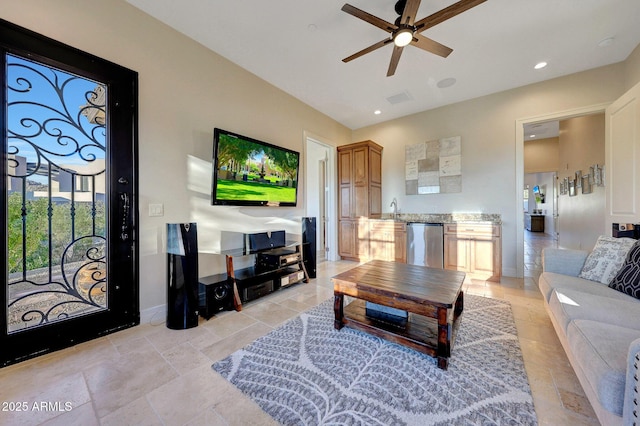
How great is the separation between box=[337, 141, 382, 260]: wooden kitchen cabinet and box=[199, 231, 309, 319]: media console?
163 cm

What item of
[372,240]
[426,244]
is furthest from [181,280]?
[426,244]

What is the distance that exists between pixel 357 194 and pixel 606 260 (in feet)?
10.8

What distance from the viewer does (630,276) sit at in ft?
5.59

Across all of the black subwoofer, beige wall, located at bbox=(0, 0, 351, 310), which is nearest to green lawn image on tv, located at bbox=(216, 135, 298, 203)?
beige wall, located at bbox=(0, 0, 351, 310)

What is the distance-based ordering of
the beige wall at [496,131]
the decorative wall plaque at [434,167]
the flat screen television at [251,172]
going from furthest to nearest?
the decorative wall plaque at [434,167]
the beige wall at [496,131]
the flat screen television at [251,172]

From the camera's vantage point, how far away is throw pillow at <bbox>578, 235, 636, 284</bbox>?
75.0 inches

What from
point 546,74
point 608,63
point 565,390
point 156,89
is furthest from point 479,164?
point 156,89

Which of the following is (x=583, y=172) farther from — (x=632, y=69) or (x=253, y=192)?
(x=253, y=192)

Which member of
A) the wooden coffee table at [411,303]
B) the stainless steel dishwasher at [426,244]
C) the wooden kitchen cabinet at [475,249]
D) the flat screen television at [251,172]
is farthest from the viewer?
the stainless steel dishwasher at [426,244]

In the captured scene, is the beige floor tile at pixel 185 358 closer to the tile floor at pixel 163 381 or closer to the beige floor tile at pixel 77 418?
the tile floor at pixel 163 381

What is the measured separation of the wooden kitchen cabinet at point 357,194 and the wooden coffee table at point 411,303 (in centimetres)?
238

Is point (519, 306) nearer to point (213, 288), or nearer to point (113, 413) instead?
point (213, 288)

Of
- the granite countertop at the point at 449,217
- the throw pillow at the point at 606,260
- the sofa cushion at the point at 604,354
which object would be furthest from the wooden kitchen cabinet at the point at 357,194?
the sofa cushion at the point at 604,354

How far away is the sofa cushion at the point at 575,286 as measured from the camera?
170 centimetres
